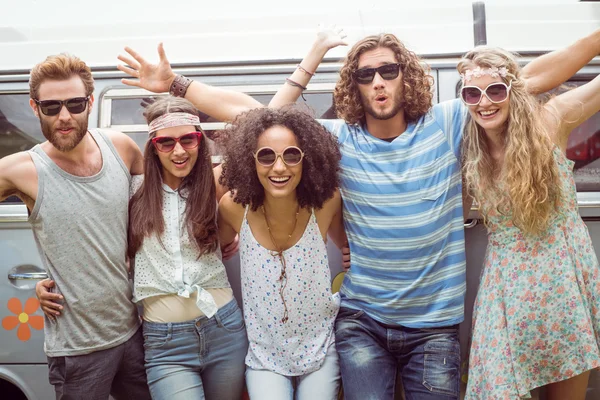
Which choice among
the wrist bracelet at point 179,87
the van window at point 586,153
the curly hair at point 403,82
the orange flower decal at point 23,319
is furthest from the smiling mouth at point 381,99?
the orange flower decal at point 23,319

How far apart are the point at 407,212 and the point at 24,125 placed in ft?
7.62

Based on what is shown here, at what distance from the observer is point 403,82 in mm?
2496

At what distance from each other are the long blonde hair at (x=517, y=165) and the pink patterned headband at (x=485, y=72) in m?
0.02

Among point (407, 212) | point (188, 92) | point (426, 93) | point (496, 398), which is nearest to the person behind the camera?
point (496, 398)

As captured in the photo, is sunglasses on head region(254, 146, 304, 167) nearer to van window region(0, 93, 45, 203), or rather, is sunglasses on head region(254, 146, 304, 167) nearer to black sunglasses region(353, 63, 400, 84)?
black sunglasses region(353, 63, 400, 84)

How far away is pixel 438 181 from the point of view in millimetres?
2354

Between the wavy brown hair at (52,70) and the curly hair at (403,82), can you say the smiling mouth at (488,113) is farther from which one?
the wavy brown hair at (52,70)

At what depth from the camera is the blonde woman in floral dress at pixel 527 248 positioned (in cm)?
219

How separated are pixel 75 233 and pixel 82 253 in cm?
10

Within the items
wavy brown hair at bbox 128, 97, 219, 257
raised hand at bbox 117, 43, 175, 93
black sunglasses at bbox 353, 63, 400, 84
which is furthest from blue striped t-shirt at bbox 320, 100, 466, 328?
raised hand at bbox 117, 43, 175, 93

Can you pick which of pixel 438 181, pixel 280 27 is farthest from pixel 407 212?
pixel 280 27

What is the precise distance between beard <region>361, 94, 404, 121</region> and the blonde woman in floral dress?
299mm

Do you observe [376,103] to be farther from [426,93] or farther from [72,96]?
[72,96]

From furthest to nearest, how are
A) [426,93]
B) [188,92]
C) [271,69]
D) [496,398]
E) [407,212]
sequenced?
[271,69] → [188,92] → [426,93] → [407,212] → [496,398]
